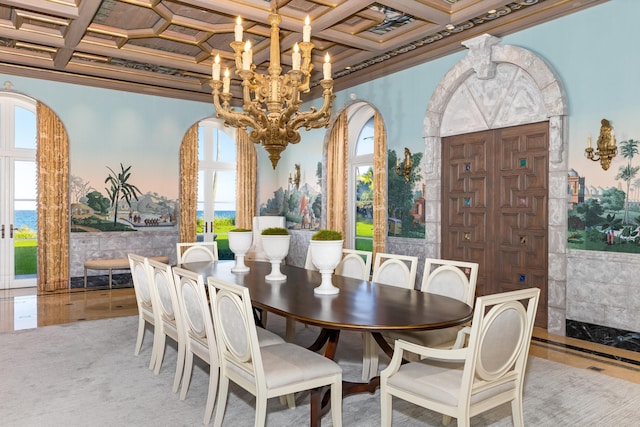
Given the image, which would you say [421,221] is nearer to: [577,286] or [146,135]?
[577,286]

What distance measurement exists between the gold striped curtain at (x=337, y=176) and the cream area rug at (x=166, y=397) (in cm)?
418

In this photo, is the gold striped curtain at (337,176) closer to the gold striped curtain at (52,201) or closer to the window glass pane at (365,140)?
the window glass pane at (365,140)

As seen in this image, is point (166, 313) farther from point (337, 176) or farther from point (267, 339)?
point (337, 176)

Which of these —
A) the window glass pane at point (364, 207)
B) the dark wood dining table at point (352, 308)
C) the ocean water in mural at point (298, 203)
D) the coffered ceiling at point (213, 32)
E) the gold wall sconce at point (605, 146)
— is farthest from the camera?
the ocean water in mural at point (298, 203)

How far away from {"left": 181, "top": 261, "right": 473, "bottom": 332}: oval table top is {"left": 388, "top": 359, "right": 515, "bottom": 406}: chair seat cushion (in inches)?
8.9

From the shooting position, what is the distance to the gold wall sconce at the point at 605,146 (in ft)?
15.0

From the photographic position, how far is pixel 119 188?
8031mm

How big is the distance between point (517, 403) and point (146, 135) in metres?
7.46

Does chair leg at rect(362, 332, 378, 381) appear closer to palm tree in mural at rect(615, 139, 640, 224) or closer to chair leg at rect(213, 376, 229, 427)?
chair leg at rect(213, 376, 229, 427)

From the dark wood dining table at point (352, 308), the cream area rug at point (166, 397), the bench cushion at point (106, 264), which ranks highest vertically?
the dark wood dining table at point (352, 308)

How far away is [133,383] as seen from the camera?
11.6 ft

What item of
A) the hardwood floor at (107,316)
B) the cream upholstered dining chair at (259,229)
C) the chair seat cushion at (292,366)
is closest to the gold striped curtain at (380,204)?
the cream upholstered dining chair at (259,229)

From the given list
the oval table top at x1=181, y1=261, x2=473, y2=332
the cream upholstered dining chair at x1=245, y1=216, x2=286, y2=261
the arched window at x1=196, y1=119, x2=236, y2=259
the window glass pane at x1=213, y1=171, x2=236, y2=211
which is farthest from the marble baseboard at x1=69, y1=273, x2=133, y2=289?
the oval table top at x1=181, y1=261, x2=473, y2=332

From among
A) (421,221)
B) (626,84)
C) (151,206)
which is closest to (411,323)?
(626,84)
